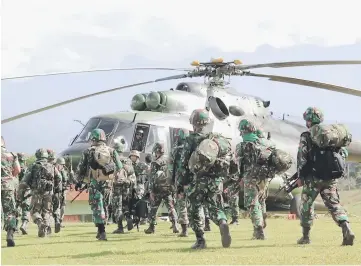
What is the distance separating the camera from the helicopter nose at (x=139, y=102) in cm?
1744

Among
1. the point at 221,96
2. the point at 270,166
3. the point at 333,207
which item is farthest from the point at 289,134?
the point at 333,207

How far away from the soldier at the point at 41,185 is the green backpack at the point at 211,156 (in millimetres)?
4037

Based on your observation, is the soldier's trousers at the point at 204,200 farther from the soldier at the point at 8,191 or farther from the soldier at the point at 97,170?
the soldier at the point at 8,191

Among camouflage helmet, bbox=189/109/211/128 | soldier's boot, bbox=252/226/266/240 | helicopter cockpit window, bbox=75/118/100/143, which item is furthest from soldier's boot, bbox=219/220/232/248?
helicopter cockpit window, bbox=75/118/100/143

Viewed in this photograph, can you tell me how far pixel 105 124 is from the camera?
54.0ft

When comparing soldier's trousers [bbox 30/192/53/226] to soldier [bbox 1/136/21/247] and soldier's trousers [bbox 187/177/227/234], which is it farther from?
soldier's trousers [bbox 187/177/227/234]

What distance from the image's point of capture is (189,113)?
56.4 ft

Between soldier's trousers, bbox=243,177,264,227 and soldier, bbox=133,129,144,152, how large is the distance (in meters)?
6.36

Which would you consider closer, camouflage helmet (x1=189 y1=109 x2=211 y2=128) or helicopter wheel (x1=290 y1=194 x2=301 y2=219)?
camouflage helmet (x1=189 y1=109 x2=211 y2=128)

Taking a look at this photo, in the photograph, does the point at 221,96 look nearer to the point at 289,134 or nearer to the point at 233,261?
the point at 289,134

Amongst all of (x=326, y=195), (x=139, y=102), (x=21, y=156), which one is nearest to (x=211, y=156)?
(x=326, y=195)

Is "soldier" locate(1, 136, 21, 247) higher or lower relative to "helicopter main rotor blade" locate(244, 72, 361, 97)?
lower

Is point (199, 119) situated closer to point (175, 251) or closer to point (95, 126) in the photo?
point (175, 251)

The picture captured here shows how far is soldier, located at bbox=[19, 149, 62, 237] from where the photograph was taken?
38.0 ft
